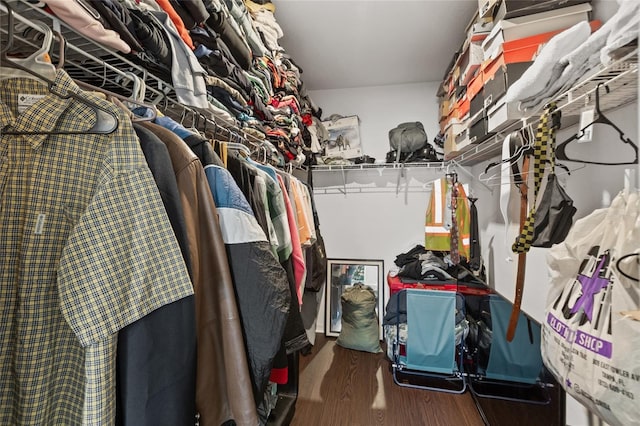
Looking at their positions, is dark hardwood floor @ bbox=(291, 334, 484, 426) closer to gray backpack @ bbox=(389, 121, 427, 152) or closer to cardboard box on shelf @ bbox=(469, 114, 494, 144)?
cardboard box on shelf @ bbox=(469, 114, 494, 144)

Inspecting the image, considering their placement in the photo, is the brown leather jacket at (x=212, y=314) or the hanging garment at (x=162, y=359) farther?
the brown leather jacket at (x=212, y=314)

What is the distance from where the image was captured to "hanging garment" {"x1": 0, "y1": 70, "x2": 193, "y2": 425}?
1.43ft

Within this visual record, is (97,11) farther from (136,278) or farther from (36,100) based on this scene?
(136,278)

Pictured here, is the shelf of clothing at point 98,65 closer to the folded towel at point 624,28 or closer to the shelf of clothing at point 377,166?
the folded towel at point 624,28

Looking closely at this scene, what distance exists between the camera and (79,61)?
772 millimetres

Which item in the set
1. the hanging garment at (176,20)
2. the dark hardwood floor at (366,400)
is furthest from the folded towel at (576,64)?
the dark hardwood floor at (366,400)

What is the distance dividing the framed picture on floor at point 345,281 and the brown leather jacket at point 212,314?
2.25m

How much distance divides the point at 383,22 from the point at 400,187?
1.44 m

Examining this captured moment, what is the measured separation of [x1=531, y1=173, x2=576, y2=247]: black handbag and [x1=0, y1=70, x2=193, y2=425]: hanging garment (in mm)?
1038

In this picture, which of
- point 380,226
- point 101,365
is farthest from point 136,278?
point 380,226

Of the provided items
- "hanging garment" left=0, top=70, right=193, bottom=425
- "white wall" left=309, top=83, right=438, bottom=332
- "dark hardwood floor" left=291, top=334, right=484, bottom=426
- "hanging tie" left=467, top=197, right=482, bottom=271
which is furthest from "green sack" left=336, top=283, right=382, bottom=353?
"hanging garment" left=0, top=70, right=193, bottom=425

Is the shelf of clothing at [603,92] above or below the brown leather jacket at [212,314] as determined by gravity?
above

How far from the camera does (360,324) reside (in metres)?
2.42

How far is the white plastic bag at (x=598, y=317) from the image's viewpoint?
19.8 inches
